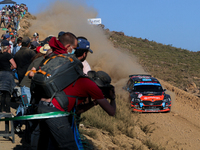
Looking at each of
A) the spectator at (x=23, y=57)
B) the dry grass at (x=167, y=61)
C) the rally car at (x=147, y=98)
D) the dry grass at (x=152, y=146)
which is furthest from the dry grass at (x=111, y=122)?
the dry grass at (x=167, y=61)

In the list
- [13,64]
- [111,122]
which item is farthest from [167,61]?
[13,64]

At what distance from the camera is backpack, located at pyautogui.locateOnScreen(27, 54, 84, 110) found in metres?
2.83

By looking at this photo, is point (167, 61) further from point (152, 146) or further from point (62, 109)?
point (62, 109)

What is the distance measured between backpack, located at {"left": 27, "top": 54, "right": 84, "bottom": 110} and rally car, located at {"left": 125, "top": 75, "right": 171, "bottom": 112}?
31.5 feet

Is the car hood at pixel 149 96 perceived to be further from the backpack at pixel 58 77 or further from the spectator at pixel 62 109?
the backpack at pixel 58 77

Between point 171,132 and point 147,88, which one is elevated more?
point 147,88

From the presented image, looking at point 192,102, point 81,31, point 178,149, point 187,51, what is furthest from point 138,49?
point 178,149

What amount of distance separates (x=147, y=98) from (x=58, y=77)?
32.6 feet

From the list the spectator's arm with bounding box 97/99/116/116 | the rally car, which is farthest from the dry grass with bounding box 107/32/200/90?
the spectator's arm with bounding box 97/99/116/116

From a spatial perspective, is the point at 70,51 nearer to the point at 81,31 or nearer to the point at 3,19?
the point at 81,31

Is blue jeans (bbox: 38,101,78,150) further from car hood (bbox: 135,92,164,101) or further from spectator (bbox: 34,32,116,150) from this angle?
car hood (bbox: 135,92,164,101)

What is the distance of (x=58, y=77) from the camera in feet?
9.33

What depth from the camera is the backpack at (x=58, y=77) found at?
9.29 feet

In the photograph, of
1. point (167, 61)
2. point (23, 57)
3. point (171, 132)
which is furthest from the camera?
point (167, 61)
